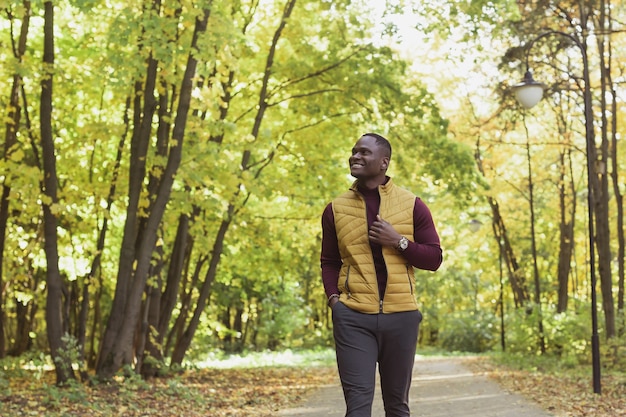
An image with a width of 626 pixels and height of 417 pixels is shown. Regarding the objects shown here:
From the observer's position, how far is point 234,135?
14.1 metres

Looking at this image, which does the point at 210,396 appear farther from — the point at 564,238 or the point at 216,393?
the point at 564,238

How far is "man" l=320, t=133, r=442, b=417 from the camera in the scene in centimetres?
462

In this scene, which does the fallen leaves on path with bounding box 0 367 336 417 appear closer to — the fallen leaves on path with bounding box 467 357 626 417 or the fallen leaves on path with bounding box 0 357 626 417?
the fallen leaves on path with bounding box 0 357 626 417

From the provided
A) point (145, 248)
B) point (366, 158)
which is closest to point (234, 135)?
point (145, 248)

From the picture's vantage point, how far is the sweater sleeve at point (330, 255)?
486 cm

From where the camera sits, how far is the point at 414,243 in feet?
15.4

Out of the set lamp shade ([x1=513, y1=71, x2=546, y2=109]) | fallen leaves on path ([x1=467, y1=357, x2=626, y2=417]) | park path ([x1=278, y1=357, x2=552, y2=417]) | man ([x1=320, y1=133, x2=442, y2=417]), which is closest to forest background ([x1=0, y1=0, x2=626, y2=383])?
lamp shade ([x1=513, y1=71, x2=546, y2=109])

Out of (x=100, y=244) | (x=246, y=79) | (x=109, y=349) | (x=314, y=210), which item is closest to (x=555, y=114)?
(x=314, y=210)

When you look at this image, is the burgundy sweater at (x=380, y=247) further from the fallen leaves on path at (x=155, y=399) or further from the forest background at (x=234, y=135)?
the fallen leaves on path at (x=155, y=399)

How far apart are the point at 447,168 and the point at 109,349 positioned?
633cm

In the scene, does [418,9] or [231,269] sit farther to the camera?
[231,269]

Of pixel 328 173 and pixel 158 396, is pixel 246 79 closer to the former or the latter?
pixel 328 173

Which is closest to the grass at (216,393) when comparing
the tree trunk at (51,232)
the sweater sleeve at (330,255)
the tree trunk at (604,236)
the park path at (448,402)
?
the park path at (448,402)

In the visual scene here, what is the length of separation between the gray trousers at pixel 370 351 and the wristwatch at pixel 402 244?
0.36 metres
